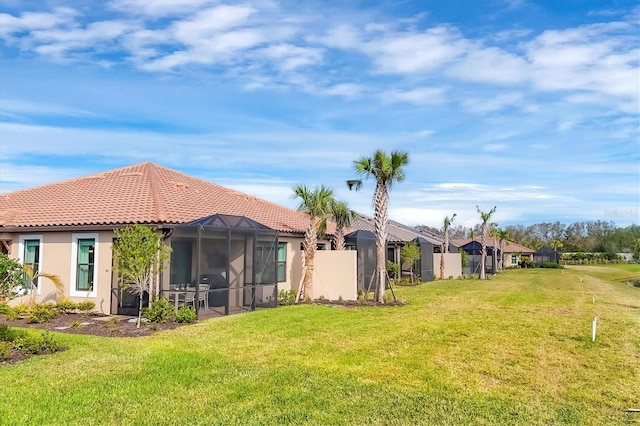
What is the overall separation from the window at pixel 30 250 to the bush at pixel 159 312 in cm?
558

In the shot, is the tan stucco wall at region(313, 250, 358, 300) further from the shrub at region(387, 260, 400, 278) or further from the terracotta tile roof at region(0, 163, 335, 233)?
the shrub at region(387, 260, 400, 278)

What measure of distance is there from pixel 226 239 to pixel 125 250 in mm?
3588

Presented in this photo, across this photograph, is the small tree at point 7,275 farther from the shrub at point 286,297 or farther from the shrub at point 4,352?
the shrub at point 286,297

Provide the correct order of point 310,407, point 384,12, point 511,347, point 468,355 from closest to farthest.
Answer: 1. point 310,407
2. point 468,355
3. point 511,347
4. point 384,12

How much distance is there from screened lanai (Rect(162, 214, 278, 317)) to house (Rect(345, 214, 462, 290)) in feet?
23.7

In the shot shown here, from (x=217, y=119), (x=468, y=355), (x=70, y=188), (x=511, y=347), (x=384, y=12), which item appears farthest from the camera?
(x=70, y=188)

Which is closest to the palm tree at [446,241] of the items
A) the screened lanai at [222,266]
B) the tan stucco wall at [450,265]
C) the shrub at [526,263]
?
the tan stucco wall at [450,265]

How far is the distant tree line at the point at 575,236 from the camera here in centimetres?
9088

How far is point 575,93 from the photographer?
16.0m

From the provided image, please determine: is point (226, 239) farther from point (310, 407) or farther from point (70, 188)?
point (310, 407)

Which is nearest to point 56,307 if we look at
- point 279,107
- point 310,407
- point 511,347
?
point 279,107

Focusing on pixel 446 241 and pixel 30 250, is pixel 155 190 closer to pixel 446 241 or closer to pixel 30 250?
pixel 30 250

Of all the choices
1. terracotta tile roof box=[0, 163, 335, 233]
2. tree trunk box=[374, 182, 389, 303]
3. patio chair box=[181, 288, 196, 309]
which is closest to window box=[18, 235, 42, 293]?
terracotta tile roof box=[0, 163, 335, 233]

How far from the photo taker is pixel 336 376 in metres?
8.12
